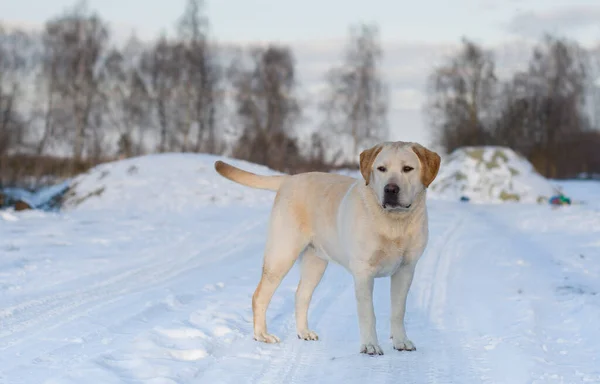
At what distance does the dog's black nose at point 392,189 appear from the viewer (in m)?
4.73

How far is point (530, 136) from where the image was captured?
43594mm

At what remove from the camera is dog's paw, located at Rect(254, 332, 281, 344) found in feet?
17.5

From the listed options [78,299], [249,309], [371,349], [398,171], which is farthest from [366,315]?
[78,299]

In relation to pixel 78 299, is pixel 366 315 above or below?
above

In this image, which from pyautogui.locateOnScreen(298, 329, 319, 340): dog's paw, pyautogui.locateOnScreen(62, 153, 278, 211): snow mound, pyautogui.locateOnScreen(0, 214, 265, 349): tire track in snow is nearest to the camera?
pyautogui.locateOnScreen(298, 329, 319, 340): dog's paw

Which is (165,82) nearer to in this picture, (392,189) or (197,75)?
(197,75)

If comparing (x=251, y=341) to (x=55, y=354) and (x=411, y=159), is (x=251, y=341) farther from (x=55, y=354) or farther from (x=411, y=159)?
(x=411, y=159)

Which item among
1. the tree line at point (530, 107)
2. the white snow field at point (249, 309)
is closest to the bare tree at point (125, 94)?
the tree line at point (530, 107)

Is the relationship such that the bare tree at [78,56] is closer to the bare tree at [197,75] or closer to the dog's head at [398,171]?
the bare tree at [197,75]

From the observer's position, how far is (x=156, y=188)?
1877cm

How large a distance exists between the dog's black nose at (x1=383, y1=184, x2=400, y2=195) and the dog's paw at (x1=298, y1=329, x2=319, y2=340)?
55.0 inches

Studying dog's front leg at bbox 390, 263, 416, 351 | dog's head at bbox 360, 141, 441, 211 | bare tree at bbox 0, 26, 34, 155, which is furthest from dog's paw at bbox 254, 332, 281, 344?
bare tree at bbox 0, 26, 34, 155

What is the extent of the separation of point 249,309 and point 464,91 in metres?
43.7

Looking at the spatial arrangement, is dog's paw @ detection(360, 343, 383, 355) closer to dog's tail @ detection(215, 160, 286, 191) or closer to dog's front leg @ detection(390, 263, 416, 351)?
dog's front leg @ detection(390, 263, 416, 351)
